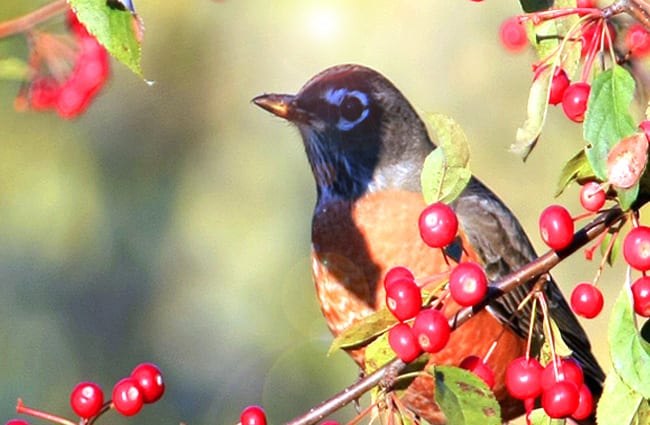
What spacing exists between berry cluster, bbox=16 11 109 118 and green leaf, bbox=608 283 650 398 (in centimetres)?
130

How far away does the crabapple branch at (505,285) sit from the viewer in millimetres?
1256

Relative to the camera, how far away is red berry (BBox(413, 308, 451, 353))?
49.4 inches

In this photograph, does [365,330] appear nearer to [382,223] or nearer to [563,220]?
[563,220]

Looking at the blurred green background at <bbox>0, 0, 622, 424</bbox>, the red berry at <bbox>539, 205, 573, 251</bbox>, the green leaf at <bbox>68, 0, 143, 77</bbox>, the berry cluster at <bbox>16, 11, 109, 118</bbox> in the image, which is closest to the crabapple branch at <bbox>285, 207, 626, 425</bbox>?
the red berry at <bbox>539, 205, 573, 251</bbox>

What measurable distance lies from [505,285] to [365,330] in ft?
0.55

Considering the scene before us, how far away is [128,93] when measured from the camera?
19.7ft

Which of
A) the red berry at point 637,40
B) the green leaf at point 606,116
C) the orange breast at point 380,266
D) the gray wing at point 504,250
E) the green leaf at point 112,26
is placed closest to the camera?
the green leaf at point 112,26

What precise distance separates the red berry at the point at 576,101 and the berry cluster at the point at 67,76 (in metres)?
1.09

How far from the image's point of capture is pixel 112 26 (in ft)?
3.42

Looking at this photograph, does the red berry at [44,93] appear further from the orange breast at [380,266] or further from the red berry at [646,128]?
the red berry at [646,128]

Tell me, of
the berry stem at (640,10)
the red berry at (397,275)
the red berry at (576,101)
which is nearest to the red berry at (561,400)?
the red berry at (397,275)

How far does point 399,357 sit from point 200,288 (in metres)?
4.57

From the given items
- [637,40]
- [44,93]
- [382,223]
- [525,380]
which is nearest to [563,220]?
[525,380]

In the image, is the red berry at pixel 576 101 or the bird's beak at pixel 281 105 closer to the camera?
→ the red berry at pixel 576 101
